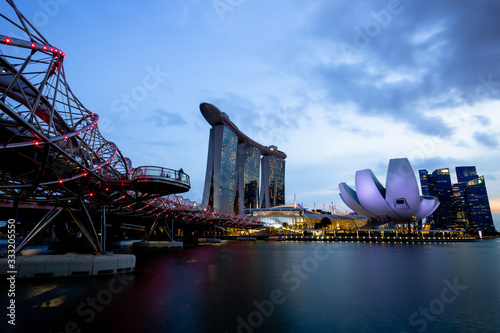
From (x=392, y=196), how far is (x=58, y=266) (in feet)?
307

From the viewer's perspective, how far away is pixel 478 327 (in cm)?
880

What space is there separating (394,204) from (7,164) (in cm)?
9753

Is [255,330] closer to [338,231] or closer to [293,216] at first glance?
[338,231]

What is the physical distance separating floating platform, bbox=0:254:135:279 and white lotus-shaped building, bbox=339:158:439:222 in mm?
86846

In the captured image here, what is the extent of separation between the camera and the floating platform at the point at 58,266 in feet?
48.5

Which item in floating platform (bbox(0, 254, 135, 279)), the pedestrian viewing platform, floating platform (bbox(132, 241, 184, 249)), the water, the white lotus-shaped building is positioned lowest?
the water

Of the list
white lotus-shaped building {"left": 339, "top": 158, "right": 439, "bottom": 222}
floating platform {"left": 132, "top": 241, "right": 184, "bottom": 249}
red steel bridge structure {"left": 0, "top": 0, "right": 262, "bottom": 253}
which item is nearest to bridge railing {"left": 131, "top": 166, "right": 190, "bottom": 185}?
red steel bridge structure {"left": 0, "top": 0, "right": 262, "bottom": 253}

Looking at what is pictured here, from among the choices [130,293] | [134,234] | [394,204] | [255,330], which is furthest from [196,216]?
[134,234]

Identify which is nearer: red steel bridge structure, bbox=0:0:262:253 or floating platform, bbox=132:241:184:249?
red steel bridge structure, bbox=0:0:262:253

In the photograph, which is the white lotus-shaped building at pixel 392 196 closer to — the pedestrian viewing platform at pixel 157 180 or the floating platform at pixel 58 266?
the pedestrian viewing platform at pixel 157 180

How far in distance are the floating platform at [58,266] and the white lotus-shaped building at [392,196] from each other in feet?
285

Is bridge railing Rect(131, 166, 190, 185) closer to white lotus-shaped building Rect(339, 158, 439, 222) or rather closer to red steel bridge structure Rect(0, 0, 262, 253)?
red steel bridge structure Rect(0, 0, 262, 253)

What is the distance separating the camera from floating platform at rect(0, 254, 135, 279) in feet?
48.5

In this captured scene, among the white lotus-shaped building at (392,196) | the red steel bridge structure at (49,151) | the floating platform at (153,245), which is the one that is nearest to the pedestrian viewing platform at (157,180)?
the red steel bridge structure at (49,151)
